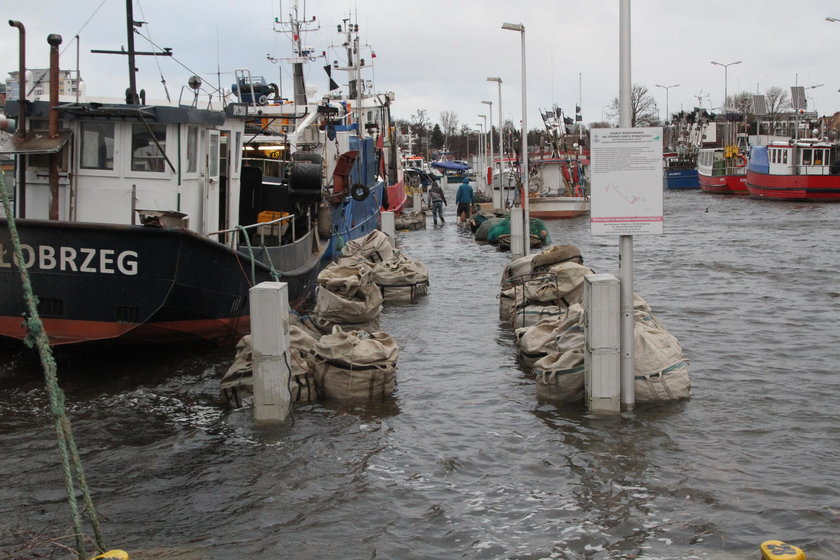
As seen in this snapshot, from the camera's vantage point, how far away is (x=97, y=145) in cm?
1122

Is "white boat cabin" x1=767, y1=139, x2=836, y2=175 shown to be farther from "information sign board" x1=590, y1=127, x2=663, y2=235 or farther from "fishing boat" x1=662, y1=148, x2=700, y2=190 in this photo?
"information sign board" x1=590, y1=127, x2=663, y2=235

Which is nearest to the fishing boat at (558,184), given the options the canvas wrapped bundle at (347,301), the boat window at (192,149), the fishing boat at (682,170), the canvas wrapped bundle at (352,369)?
the canvas wrapped bundle at (347,301)

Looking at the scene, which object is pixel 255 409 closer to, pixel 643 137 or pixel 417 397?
pixel 417 397

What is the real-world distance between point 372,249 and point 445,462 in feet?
33.0

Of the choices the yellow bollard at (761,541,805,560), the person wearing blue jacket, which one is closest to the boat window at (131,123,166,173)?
the yellow bollard at (761,541,805,560)

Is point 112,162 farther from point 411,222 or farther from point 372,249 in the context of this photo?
point 411,222

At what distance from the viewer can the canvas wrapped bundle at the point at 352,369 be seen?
8.84 metres

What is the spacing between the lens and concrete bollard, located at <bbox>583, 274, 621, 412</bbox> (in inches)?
309

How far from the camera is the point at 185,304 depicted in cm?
1080

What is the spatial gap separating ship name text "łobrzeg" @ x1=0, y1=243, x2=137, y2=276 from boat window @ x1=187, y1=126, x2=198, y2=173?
201 centimetres

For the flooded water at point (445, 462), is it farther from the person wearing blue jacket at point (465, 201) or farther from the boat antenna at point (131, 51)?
the person wearing blue jacket at point (465, 201)

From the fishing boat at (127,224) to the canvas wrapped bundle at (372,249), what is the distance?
3.60 meters

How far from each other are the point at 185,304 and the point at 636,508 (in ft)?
20.9

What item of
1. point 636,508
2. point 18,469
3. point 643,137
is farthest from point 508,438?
point 18,469
